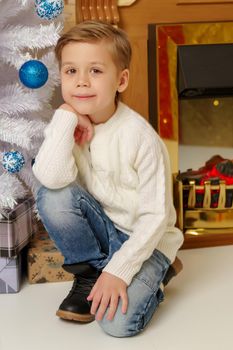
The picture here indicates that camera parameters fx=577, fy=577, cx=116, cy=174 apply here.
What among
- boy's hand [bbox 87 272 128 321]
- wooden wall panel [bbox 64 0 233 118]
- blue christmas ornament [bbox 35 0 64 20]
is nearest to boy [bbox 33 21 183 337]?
boy's hand [bbox 87 272 128 321]

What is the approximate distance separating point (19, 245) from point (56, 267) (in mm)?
127

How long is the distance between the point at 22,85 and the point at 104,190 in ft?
1.39

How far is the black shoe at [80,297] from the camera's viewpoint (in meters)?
1.37

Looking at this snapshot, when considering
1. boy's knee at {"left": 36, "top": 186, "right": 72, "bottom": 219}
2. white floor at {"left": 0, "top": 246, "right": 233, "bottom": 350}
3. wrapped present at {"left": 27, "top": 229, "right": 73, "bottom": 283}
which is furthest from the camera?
wrapped present at {"left": 27, "top": 229, "right": 73, "bottom": 283}

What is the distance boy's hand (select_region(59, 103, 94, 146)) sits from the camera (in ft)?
4.55

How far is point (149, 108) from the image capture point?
1906 mm

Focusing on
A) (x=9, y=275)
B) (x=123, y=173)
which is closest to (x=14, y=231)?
(x=9, y=275)

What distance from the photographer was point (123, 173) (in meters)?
1.40

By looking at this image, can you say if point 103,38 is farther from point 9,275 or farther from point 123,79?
point 9,275

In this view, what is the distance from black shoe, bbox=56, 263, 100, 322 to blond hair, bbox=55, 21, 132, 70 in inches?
19.8

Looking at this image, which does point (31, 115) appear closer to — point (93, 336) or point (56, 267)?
point (56, 267)

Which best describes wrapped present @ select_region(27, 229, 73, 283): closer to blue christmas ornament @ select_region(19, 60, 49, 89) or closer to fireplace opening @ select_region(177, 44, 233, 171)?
blue christmas ornament @ select_region(19, 60, 49, 89)

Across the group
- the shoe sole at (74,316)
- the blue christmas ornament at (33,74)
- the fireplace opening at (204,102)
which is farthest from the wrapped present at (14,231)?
the fireplace opening at (204,102)

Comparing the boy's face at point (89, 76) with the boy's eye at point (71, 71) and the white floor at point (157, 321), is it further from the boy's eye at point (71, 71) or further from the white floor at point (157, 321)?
the white floor at point (157, 321)
